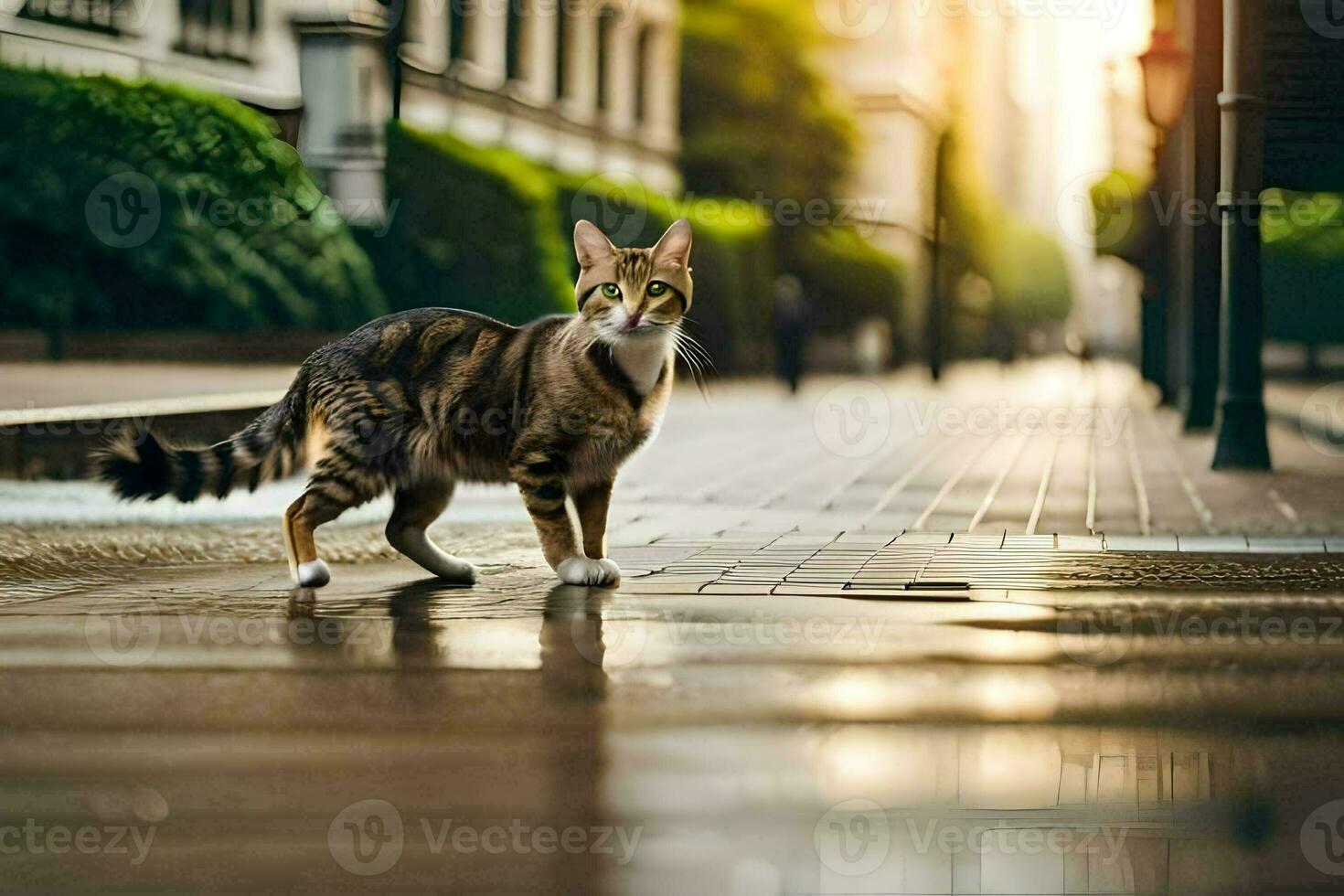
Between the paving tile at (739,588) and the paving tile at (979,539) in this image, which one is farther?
the paving tile at (979,539)

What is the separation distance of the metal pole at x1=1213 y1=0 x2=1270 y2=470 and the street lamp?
5.64m

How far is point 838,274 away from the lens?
51.4 meters

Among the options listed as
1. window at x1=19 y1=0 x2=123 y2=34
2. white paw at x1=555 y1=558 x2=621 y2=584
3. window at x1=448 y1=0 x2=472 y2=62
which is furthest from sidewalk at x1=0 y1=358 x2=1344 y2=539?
window at x1=448 y1=0 x2=472 y2=62

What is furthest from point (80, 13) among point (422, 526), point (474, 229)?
point (422, 526)

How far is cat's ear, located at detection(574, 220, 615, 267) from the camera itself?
8039 millimetres

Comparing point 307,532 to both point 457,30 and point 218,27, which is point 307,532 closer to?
point 218,27

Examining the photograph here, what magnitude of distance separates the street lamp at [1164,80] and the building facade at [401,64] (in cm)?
979

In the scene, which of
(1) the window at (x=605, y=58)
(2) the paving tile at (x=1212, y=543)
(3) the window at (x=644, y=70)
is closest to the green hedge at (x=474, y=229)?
(1) the window at (x=605, y=58)

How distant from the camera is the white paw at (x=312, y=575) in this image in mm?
7953

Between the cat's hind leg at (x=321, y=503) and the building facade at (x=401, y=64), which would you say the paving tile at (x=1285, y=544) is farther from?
the building facade at (x=401, y=64)

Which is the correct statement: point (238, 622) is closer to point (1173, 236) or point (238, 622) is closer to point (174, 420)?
point (174, 420)

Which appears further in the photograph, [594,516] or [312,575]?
[594,516]

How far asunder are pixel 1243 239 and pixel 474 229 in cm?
1295


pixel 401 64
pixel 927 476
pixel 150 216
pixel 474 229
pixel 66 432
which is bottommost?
pixel 927 476
